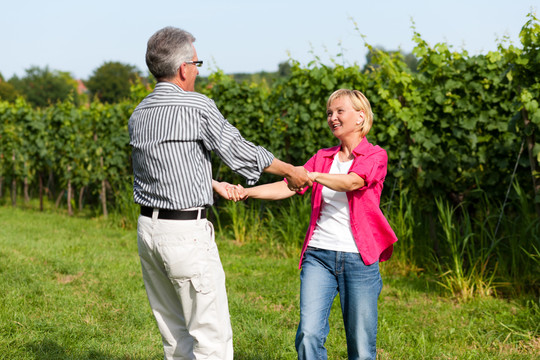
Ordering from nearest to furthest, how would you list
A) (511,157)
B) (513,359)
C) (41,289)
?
(513,359)
(41,289)
(511,157)

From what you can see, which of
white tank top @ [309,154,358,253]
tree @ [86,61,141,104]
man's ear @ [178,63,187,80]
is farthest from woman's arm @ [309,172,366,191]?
tree @ [86,61,141,104]

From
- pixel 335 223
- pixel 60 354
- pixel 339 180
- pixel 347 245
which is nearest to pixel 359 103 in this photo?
pixel 339 180

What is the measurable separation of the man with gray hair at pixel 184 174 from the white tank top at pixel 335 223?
1.60ft

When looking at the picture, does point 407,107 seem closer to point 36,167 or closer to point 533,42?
point 533,42

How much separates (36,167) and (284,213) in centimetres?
763

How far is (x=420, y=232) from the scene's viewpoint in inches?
256

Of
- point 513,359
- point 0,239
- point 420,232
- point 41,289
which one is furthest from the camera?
point 0,239

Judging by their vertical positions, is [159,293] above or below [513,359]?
above

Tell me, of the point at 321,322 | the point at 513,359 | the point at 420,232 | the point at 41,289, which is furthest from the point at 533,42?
the point at 41,289

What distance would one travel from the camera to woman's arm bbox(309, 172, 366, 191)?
2924 mm

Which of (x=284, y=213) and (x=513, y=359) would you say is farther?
(x=284, y=213)

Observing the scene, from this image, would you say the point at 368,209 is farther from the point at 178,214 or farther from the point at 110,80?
the point at 110,80

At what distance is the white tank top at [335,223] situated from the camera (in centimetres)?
299

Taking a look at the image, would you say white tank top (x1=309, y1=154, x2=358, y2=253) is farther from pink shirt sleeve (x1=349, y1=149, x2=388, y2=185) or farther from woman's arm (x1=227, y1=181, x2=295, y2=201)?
woman's arm (x1=227, y1=181, x2=295, y2=201)
